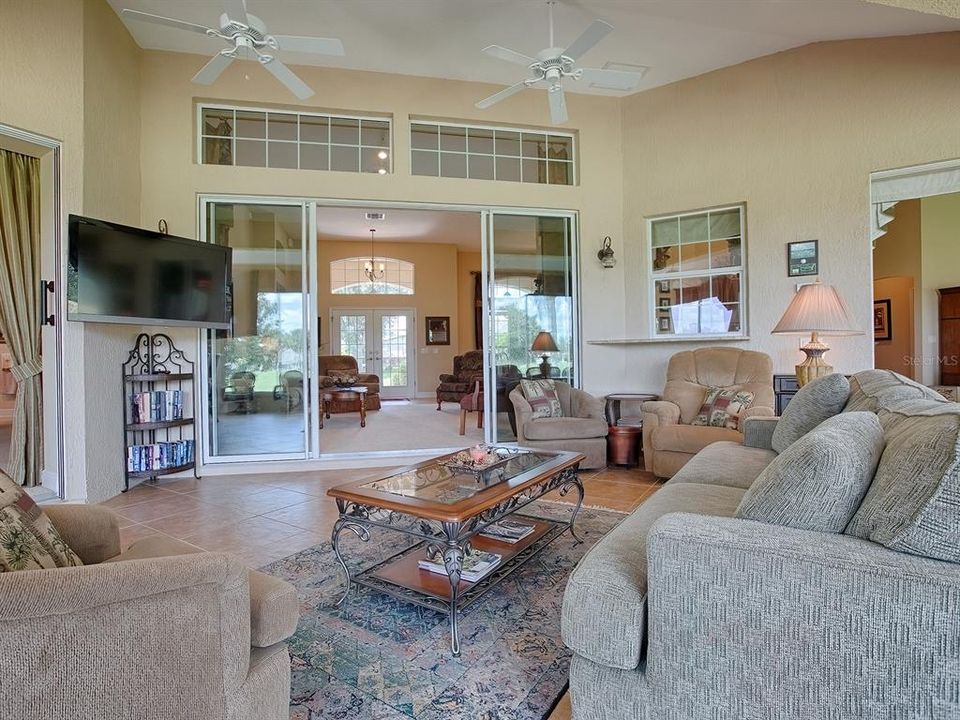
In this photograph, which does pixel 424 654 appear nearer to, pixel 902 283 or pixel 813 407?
pixel 813 407

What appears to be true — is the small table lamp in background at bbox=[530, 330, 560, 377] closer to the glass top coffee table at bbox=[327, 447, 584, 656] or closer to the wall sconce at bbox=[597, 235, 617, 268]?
the wall sconce at bbox=[597, 235, 617, 268]

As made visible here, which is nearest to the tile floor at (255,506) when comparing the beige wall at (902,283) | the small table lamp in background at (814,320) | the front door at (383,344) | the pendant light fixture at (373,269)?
the small table lamp in background at (814,320)

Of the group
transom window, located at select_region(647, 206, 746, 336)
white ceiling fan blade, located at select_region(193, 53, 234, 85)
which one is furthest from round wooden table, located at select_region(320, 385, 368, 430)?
white ceiling fan blade, located at select_region(193, 53, 234, 85)

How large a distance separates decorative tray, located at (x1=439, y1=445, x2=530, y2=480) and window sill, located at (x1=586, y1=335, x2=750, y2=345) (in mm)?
2717

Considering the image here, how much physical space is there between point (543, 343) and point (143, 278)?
11.8 feet

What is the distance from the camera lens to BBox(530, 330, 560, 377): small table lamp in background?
5371 mm

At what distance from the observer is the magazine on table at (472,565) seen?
2.09 metres

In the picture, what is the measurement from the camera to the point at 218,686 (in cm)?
107

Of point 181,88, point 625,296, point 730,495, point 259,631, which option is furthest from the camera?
point 625,296

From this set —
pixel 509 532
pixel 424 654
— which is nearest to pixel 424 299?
pixel 509 532

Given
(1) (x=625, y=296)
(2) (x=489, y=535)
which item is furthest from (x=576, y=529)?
(1) (x=625, y=296)

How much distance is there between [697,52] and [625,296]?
2326 millimetres

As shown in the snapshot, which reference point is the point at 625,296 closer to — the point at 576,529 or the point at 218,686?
the point at 576,529

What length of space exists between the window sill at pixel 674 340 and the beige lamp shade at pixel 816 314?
37.3 inches
